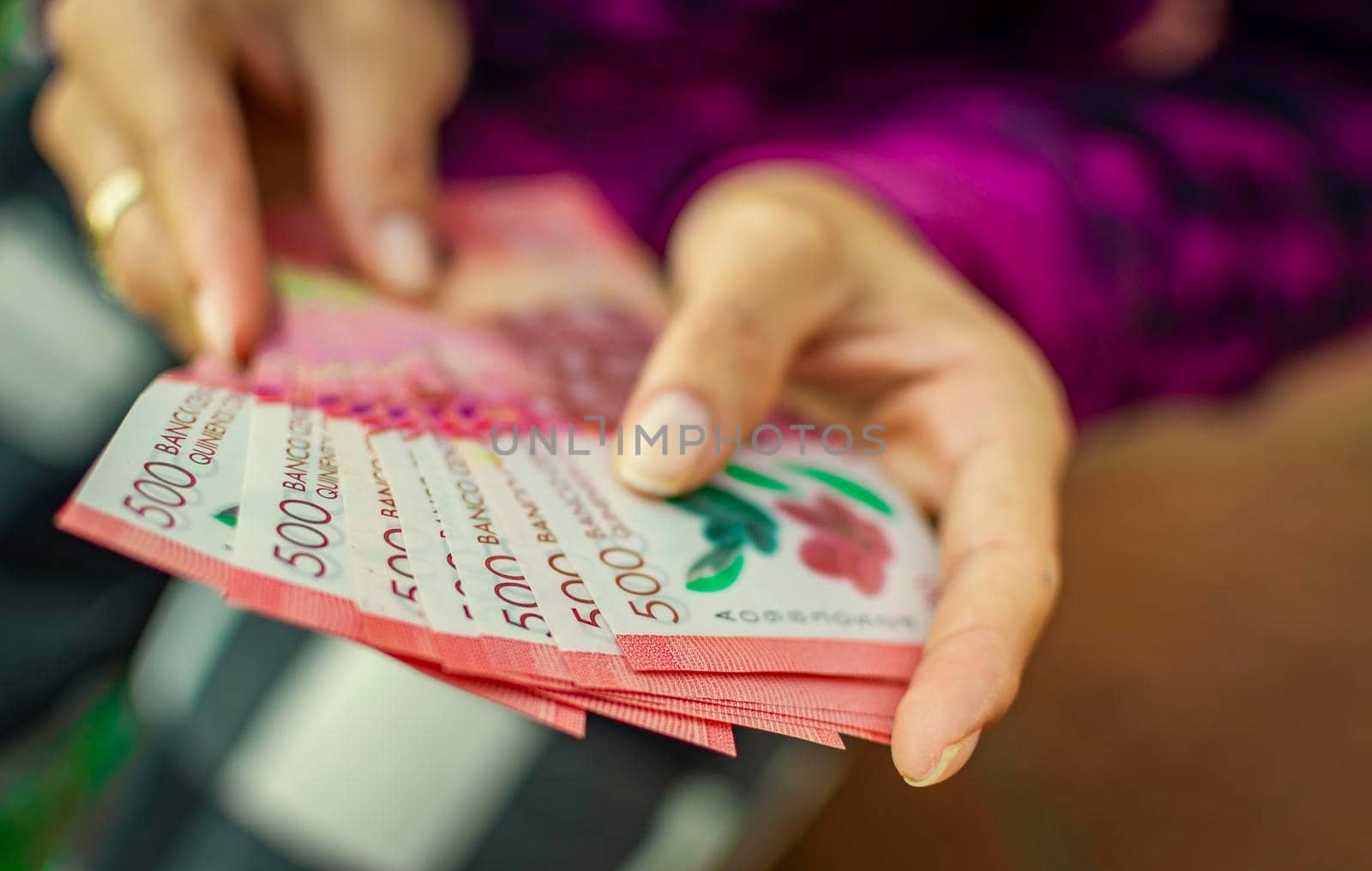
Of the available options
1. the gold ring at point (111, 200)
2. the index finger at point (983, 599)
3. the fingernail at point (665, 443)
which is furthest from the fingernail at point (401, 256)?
the index finger at point (983, 599)

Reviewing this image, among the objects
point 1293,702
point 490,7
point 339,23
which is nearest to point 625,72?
point 490,7

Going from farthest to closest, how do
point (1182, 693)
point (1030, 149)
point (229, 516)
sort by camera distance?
point (1182, 693)
point (1030, 149)
point (229, 516)

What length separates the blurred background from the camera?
456 mm

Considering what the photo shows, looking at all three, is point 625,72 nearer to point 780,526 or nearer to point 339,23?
point 339,23

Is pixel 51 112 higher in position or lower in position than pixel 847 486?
higher

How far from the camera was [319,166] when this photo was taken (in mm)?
600

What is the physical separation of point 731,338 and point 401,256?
26 centimetres

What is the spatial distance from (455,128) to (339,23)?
172 millimetres

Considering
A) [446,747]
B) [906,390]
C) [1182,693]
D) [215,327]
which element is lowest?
[1182,693]

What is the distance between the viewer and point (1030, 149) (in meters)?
0.73

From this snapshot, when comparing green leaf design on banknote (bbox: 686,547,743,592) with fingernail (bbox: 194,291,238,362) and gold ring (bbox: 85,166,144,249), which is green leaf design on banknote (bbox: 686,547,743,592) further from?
gold ring (bbox: 85,166,144,249)

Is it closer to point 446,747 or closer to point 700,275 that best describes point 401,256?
point 700,275

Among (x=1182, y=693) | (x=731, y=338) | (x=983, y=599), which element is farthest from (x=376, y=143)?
(x=1182, y=693)
